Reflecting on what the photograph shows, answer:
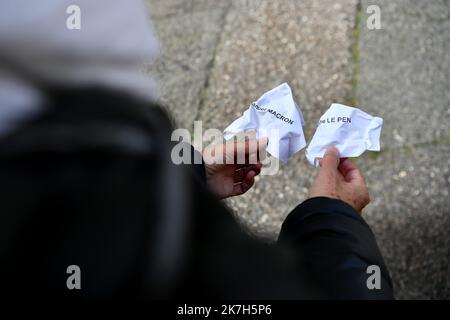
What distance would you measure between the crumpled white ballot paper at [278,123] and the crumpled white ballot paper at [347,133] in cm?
7

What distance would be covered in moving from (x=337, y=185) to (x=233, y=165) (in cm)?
30

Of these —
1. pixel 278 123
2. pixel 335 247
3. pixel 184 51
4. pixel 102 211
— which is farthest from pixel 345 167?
pixel 184 51

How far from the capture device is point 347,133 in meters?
1.45

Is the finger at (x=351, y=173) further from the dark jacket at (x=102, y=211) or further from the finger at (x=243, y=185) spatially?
the dark jacket at (x=102, y=211)

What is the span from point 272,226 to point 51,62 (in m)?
1.72

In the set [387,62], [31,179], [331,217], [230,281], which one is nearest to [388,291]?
[331,217]

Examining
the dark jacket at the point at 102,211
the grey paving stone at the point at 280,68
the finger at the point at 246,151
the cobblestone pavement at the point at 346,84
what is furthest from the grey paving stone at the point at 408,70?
the dark jacket at the point at 102,211

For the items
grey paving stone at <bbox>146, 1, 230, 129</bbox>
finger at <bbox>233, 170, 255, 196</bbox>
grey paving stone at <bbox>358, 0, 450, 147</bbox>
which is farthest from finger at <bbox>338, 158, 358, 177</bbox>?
grey paving stone at <bbox>146, 1, 230, 129</bbox>

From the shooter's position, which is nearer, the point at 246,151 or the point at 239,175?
the point at 246,151

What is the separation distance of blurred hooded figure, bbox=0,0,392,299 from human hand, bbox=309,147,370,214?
2.49 feet

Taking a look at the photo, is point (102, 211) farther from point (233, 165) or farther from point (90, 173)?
point (233, 165)

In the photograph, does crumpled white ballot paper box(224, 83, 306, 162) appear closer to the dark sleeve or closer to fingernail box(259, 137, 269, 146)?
fingernail box(259, 137, 269, 146)

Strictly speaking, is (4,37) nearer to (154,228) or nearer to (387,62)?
(154,228)

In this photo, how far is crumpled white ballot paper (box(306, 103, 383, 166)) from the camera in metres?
1.44
